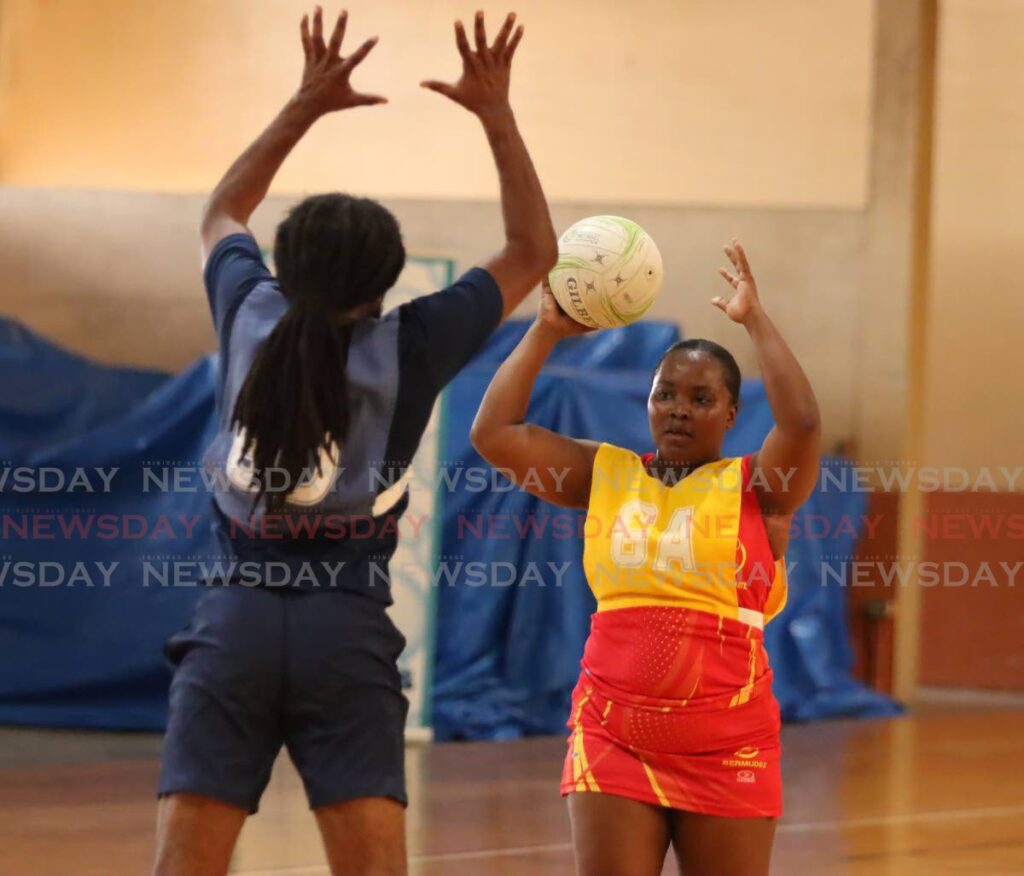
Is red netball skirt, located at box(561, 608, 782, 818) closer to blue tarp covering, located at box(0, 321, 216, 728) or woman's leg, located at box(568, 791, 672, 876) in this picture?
woman's leg, located at box(568, 791, 672, 876)

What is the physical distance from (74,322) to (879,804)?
5367 mm

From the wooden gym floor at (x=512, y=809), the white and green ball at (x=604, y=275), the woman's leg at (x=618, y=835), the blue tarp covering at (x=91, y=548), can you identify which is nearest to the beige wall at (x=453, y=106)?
the blue tarp covering at (x=91, y=548)

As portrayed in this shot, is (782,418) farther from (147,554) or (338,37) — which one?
(147,554)

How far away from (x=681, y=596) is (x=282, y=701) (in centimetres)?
107

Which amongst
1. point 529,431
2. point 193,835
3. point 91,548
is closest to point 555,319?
point 529,431

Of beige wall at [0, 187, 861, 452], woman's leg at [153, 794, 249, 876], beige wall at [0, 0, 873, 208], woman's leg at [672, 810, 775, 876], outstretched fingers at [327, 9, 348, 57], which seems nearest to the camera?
woman's leg at [153, 794, 249, 876]

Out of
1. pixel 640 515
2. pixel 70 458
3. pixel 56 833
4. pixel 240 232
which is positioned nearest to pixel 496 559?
pixel 70 458

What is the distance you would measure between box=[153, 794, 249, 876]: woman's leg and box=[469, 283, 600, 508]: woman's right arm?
3.92ft

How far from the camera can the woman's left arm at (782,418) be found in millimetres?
2859

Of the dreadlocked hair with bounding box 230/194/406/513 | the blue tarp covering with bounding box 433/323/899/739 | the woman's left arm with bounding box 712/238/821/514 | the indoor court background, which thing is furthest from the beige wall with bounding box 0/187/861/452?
the dreadlocked hair with bounding box 230/194/406/513

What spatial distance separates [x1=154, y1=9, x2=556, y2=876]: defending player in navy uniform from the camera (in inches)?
80.6

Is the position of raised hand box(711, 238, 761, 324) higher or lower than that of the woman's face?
higher

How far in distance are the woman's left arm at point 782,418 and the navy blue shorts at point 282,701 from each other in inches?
44.3

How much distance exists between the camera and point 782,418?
288 cm
